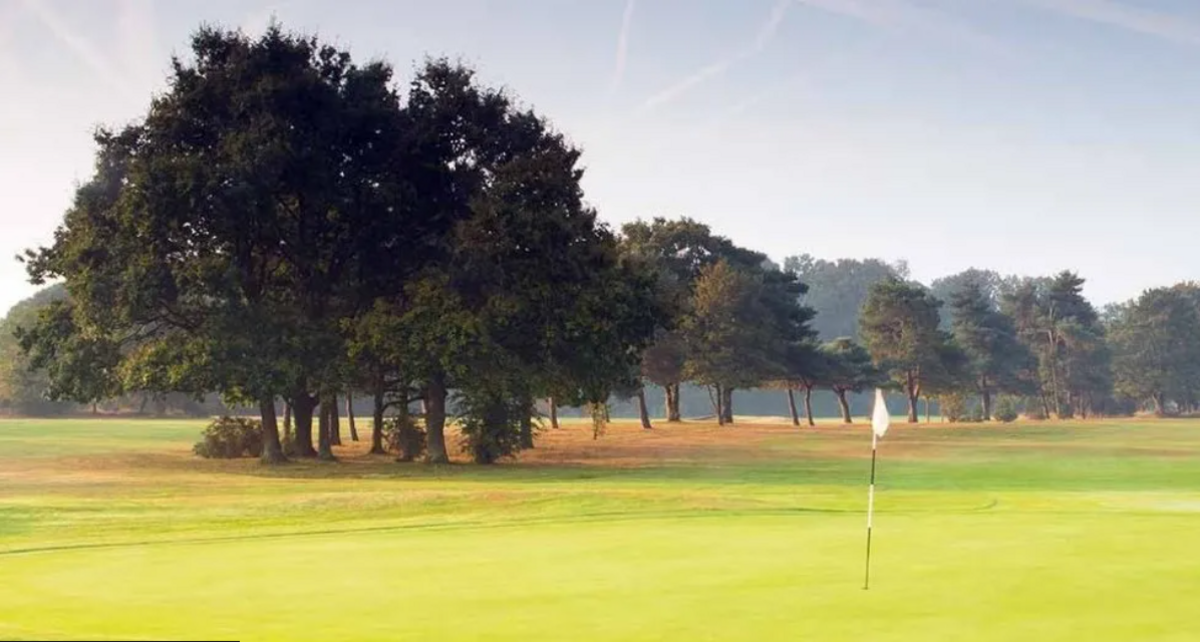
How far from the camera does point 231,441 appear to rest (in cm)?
4891

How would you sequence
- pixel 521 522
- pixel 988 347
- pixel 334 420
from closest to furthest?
pixel 521 522, pixel 334 420, pixel 988 347

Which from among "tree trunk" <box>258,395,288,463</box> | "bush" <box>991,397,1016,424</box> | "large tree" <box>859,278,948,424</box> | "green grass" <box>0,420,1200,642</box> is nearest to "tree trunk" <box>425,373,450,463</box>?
"tree trunk" <box>258,395,288,463</box>

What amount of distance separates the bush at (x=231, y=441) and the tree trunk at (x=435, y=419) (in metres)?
7.56

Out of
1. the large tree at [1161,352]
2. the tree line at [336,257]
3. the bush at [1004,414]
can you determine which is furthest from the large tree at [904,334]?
the tree line at [336,257]

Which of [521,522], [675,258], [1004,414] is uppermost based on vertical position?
[675,258]

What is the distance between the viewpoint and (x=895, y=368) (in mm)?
99188

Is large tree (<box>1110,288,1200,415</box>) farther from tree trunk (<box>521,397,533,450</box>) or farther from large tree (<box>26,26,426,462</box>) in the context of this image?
large tree (<box>26,26,426,462</box>)

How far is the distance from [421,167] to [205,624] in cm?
3569

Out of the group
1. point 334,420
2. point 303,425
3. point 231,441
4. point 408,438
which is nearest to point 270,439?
point 303,425

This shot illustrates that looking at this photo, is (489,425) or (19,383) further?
(19,383)

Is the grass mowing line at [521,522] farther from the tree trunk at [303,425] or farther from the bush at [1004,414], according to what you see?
the bush at [1004,414]

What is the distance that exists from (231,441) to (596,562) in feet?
127

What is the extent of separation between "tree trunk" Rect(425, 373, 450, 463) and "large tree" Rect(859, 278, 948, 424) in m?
58.9

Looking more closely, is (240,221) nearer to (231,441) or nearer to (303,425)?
(303,425)
